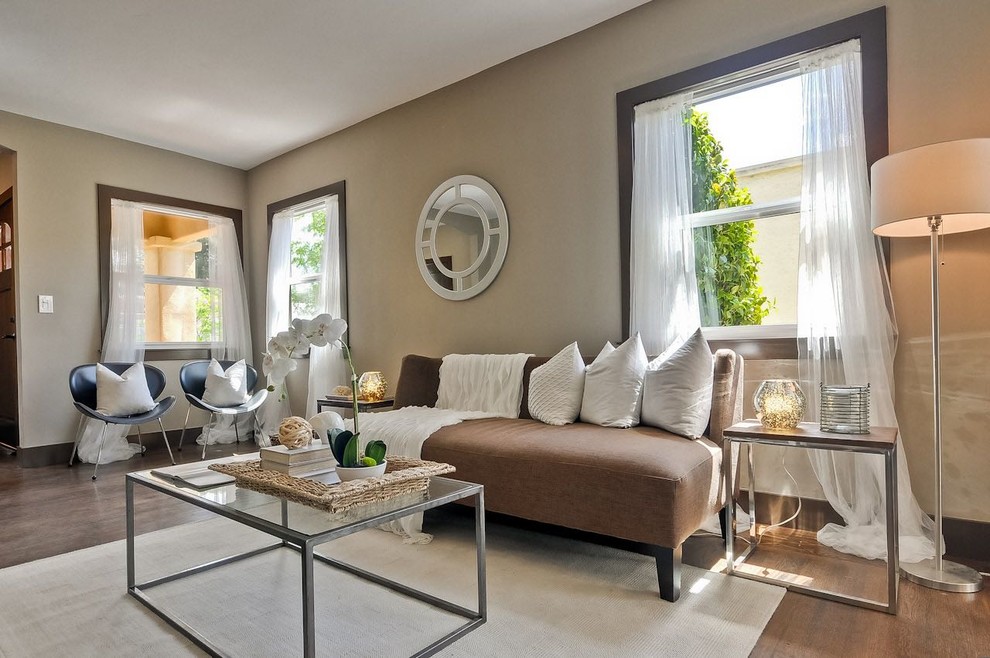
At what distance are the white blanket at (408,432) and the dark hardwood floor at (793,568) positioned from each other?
110 cm

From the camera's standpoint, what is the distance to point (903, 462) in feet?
7.95

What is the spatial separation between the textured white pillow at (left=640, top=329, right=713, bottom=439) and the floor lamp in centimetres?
81

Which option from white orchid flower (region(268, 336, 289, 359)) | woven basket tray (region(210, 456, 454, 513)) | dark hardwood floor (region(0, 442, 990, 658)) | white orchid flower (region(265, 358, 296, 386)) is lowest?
dark hardwood floor (region(0, 442, 990, 658))

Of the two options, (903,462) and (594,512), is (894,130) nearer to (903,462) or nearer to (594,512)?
Result: (903,462)

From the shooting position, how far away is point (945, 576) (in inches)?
83.6

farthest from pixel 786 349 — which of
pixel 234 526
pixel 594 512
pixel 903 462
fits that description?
pixel 234 526

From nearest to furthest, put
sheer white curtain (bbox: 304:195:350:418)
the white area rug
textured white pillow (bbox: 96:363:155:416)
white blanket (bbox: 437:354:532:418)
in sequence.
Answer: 1. the white area rug
2. white blanket (bbox: 437:354:532:418)
3. textured white pillow (bbox: 96:363:155:416)
4. sheer white curtain (bbox: 304:195:350:418)

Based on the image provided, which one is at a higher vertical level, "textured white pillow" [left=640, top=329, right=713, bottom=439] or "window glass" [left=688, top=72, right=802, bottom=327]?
"window glass" [left=688, top=72, right=802, bottom=327]

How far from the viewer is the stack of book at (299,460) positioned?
2.03m

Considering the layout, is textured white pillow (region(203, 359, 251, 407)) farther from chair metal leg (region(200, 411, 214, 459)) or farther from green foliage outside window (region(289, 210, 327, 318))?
green foliage outside window (region(289, 210, 327, 318))

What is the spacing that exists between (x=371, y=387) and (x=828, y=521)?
2.93 m

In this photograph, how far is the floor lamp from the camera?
2.04 metres

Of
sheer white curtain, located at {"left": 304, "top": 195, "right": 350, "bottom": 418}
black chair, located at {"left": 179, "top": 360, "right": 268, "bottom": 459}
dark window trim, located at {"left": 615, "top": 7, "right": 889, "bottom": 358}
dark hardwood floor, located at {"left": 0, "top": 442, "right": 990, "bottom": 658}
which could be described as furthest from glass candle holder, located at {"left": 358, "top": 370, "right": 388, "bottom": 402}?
dark window trim, located at {"left": 615, "top": 7, "right": 889, "bottom": 358}

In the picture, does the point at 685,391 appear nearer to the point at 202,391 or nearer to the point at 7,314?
the point at 202,391
